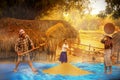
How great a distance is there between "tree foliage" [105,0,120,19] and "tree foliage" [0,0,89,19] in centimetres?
35

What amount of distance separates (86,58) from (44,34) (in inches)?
29.6

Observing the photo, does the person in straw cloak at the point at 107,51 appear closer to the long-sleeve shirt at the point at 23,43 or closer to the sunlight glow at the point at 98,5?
the sunlight glow at the point at 98,5

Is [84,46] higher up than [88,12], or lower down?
lower down

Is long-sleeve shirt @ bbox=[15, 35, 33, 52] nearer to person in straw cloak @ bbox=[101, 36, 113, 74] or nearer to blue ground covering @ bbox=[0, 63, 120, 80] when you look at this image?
blue ground covering @ bbox=[0, 63, 120, 80]

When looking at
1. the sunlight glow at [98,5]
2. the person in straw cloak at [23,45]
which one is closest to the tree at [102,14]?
the sunlight glow at [98,5]

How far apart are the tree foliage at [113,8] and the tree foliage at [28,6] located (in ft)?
1.13

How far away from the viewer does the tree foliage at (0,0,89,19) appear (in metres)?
4.34

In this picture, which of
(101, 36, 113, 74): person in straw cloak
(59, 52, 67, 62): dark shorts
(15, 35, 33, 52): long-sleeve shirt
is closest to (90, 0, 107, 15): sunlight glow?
(101, 36, 113, 74): person in straw cloak

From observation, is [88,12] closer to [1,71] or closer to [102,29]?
[102,29]

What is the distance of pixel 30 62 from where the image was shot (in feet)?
14.4

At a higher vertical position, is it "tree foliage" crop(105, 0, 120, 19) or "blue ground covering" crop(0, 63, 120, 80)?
"tree foliage" crop(105, 0, 120, 19)

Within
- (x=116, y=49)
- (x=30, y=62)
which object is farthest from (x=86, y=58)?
(x=30, y=62)

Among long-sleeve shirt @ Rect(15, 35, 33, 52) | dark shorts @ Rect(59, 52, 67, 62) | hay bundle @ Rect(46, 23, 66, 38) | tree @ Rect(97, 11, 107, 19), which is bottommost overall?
dark shorts @ Rect(59, 52, 67, 62)

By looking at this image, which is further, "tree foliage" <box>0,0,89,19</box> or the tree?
the tree
